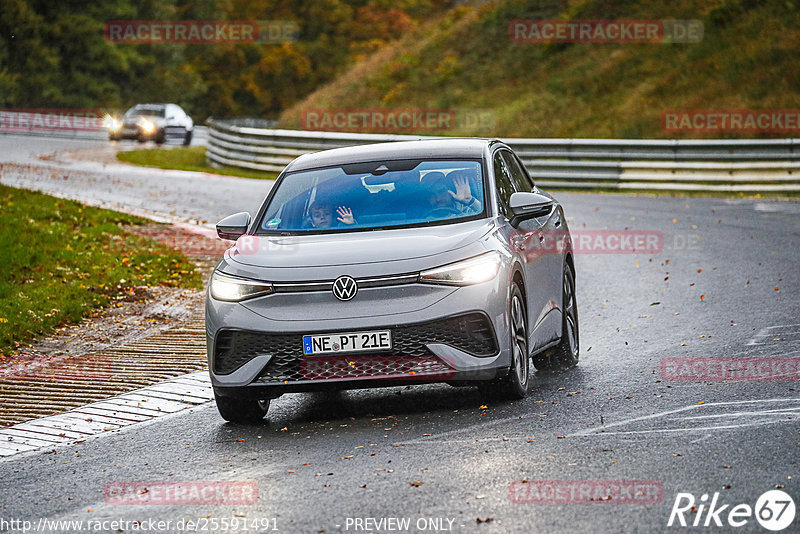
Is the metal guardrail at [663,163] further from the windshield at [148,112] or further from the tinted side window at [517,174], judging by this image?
the windshield at [148,112]

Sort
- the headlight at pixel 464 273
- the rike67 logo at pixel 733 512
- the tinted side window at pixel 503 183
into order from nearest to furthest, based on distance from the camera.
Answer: the rike67 logo at pixel 733 512 → the headlight at pixel 464 273 → the tinted side window at pixel 503 183

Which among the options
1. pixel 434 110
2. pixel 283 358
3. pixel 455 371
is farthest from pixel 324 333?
pixel 434 110

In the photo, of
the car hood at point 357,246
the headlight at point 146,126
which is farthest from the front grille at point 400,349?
the headlight at point 146,126

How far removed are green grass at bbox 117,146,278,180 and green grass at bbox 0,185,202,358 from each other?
1134 cm

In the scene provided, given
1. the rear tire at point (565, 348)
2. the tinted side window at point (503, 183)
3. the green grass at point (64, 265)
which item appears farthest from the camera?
the green grass at point (64, 265)

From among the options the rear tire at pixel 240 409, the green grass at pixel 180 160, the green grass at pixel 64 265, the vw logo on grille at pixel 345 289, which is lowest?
the green grass at pixel 180 160

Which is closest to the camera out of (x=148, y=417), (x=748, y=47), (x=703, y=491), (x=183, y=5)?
(x=703, y=491)

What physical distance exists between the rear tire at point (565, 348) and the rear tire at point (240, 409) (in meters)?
2.39

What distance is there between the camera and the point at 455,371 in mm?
7656

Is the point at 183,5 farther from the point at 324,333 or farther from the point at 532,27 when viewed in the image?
the point at 324,333

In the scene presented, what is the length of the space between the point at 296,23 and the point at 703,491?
8067 centimetres

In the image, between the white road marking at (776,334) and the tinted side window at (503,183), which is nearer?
the tinted side window at (503,183)

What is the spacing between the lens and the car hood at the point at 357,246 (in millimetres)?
7793

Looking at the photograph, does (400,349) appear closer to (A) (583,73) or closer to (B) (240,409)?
(B) (240,409)
